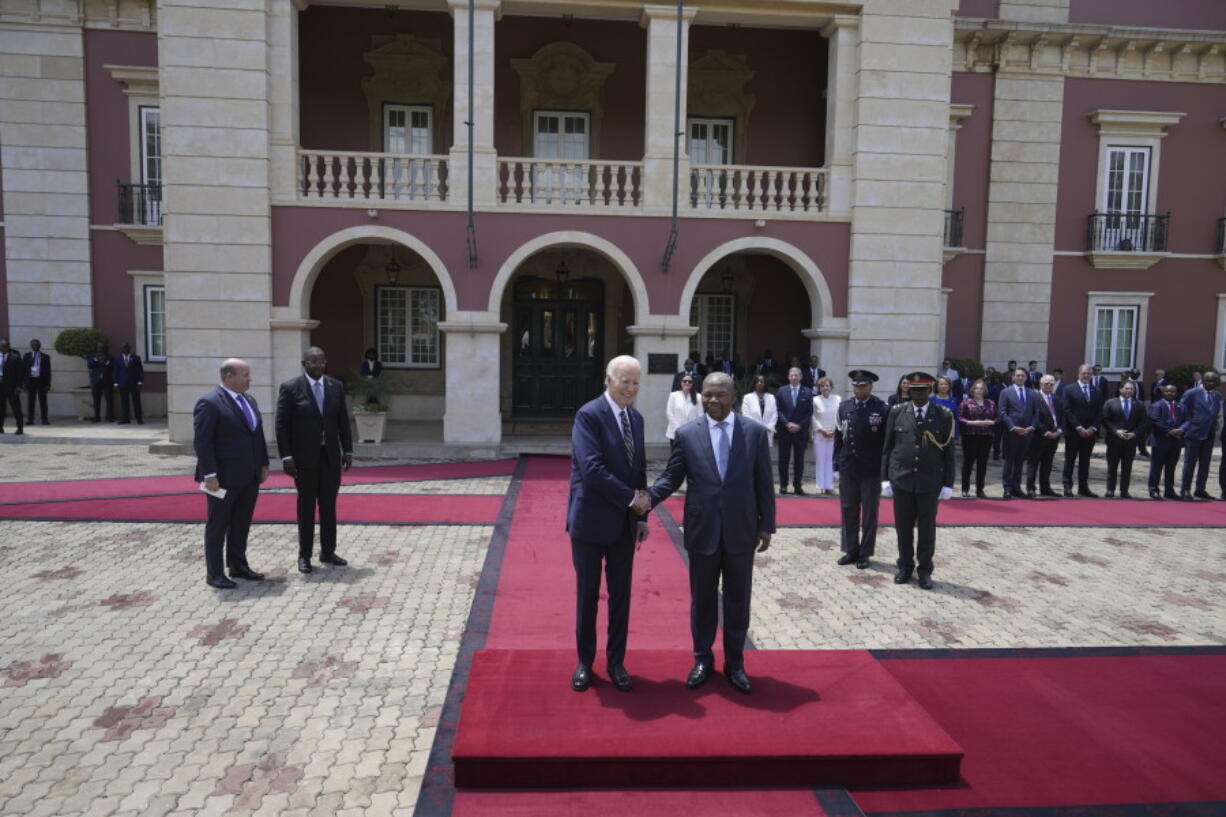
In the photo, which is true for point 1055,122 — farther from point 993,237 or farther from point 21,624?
point 21,624

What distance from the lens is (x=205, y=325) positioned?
14188 millimetres

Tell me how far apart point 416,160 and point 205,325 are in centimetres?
467

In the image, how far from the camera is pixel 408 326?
731 inches

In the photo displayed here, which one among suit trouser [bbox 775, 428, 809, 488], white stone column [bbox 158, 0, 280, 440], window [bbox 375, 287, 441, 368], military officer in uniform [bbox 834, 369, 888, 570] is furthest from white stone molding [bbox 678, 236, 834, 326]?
white stone column [bbox 158, 0, 280, 440]

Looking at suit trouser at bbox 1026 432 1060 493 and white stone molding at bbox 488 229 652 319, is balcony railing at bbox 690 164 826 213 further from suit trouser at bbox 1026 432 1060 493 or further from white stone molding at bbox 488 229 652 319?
suit trouser at bbox 1026 432 1060 493

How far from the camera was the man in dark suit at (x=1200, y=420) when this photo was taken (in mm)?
12211

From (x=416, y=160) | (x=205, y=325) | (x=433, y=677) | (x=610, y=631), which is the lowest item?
(x=433, y=677)

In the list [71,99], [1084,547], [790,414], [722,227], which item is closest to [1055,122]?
[722,227]

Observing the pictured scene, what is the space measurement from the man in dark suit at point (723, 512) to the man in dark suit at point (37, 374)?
57.6ft

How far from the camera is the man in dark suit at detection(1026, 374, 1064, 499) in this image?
1214cm

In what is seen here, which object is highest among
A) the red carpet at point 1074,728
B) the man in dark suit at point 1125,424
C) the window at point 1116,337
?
the window at point 1116,337

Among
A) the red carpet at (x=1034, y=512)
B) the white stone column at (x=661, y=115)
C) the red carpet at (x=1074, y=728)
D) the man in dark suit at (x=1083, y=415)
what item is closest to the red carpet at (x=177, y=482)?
the red carpet at (x=1034, y=512)

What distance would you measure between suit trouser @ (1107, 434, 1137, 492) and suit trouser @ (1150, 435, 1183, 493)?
1.06 feet

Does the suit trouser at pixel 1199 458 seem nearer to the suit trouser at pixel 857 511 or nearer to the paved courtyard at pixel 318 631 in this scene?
the paved courtyard at pixel 318 631
